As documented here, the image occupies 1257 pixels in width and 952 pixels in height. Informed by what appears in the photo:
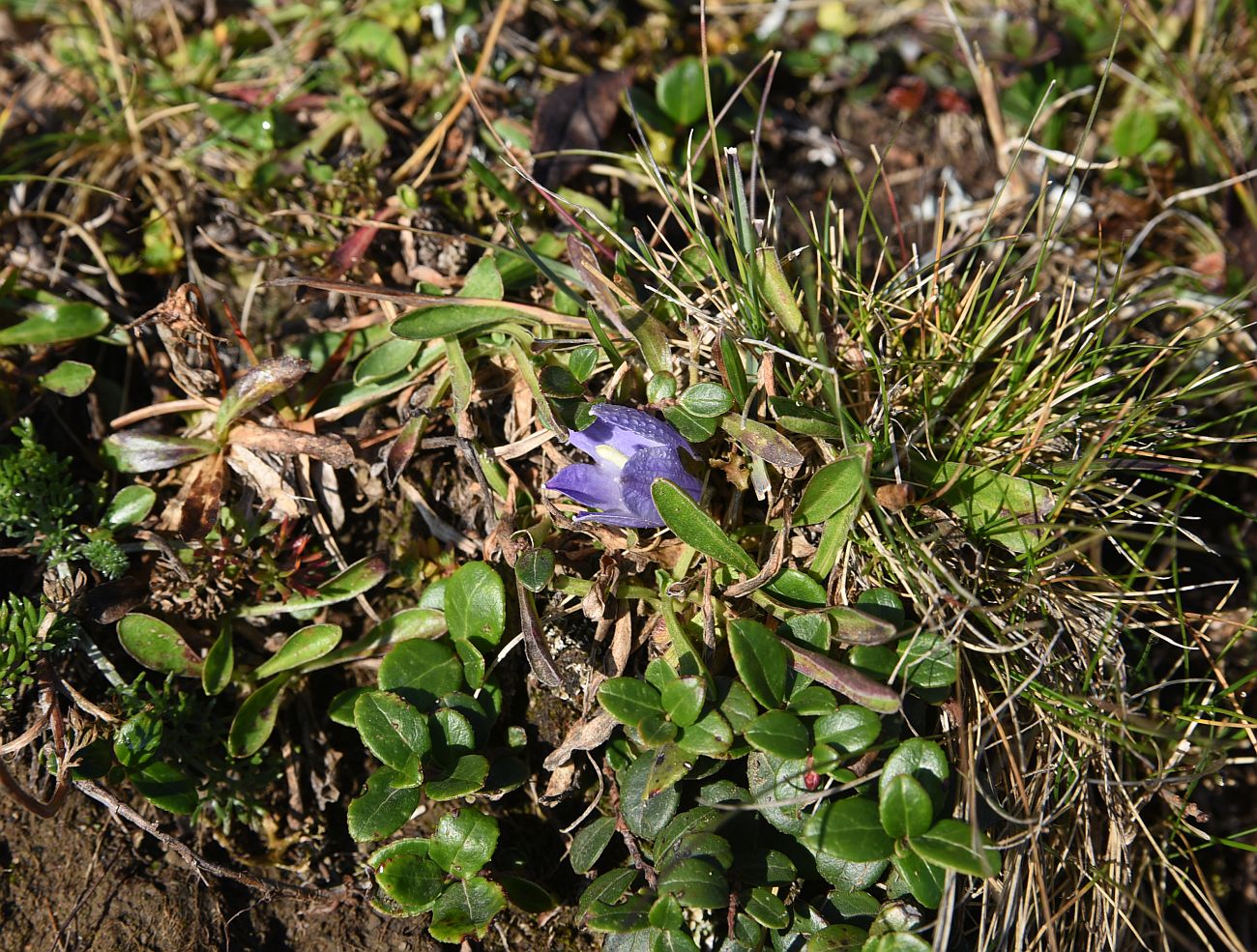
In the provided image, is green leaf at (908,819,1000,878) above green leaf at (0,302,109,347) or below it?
below

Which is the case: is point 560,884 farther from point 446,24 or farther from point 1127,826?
point 446,24

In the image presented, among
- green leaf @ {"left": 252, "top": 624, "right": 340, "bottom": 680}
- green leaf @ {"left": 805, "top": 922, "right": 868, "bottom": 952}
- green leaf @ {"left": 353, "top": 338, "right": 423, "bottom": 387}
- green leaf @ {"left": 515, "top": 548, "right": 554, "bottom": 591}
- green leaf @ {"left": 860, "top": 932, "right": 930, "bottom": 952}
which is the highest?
green leaf @ {"left": 353, "top": 338, "right": 423, "bottom": 387}

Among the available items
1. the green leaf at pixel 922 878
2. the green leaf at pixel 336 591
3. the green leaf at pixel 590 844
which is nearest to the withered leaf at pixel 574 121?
the green leaf at pixel 336 591

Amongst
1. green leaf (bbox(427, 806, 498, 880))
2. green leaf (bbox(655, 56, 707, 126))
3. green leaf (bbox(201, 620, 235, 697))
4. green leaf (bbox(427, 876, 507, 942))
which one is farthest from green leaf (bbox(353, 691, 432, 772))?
green leaf (bbox(655, 56, 707, 126))

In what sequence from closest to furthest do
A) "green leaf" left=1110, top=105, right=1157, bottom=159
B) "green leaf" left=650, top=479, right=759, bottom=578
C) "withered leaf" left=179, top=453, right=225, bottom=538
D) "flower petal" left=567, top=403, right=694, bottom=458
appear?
1. "green leaf" left=650, top=479, right=759, bottom=578
2. "flower petal" left=567, top=403, right=694, bottom=458
3. "withered leaf" left=179, top=453, right=225, bottom=538
4. "green leaf" left=1110, top=105, right=1157, bottom=159

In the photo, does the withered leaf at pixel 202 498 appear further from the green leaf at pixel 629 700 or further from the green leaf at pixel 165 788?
the green leaf at pixel 629 700

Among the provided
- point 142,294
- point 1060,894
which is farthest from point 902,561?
point 142,294

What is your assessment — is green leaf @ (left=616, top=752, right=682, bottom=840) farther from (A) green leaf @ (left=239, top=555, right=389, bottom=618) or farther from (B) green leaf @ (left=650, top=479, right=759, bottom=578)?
(A) green leaf @ (left=239, top=555, right=389, bottom=618)
